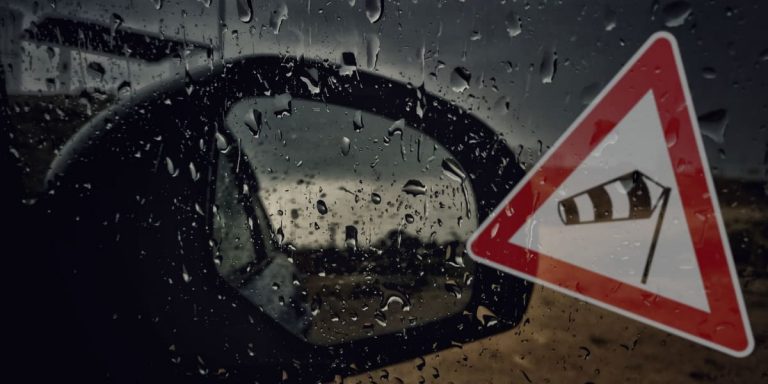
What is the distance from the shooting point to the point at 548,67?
3.35 feet

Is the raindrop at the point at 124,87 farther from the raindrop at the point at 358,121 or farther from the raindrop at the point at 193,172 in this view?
the raindrop at the point at 358,121

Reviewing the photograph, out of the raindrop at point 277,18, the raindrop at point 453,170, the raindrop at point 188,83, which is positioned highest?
the raindrop at point 277,18

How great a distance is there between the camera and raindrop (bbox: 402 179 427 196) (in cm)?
112

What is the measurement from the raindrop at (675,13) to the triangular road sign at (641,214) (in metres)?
0.02

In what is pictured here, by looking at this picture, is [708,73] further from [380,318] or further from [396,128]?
[380,318]

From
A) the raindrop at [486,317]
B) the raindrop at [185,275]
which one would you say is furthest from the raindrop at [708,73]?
the raindrop at [185,275]

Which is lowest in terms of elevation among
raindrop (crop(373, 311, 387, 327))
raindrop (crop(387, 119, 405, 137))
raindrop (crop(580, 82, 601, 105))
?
raindrop (crop(373, 311, 387, 327))

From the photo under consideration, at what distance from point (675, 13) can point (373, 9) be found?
1.77 feet

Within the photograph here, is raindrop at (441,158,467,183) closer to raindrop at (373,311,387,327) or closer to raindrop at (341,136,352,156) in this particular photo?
raindrop at (341,136,352,156)

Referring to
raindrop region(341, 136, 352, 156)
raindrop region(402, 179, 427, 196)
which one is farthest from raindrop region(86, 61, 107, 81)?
raindrop region(402, 179, 427, 196)

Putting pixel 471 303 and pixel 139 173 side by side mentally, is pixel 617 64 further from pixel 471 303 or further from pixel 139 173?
pixel 139 173

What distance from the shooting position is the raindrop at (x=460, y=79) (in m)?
1.07

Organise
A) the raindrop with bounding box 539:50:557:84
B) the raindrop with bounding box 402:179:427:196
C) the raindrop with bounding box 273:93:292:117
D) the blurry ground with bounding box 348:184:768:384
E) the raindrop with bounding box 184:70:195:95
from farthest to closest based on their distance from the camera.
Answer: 1. the raindrop with bounding box 184:70:195:95
2. the raindrop with bounding box 273:93:292:117
3. the raindrop with bounding box 402:179:427:196
4. the raindrop with bounding box 539:50:557:84
5. the blurry ground with bounding box 348:184:768:384

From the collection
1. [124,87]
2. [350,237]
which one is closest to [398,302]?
[350,237]
